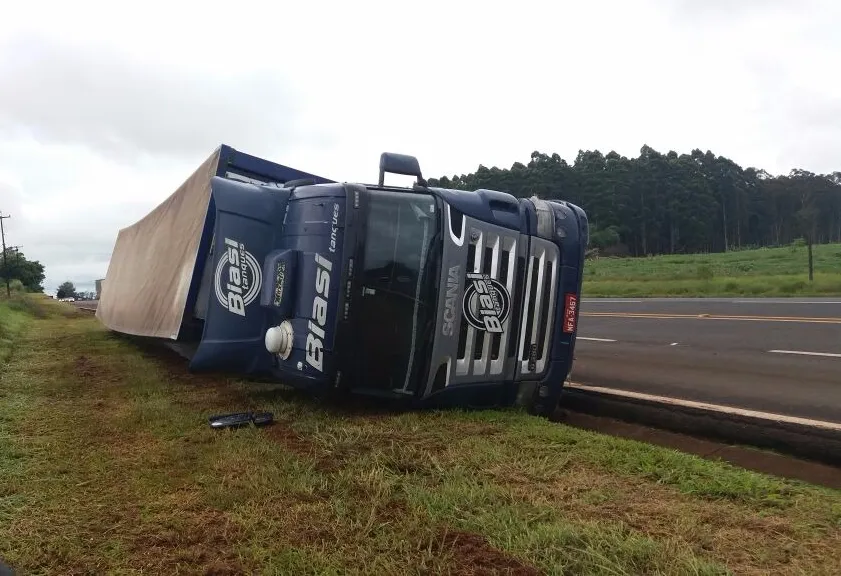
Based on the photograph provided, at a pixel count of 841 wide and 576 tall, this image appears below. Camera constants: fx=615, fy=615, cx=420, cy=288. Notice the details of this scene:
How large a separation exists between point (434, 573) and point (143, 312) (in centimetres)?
611

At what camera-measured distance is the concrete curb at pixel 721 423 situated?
12.4 feet

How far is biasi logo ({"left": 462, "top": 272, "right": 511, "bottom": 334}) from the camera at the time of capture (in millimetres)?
4383

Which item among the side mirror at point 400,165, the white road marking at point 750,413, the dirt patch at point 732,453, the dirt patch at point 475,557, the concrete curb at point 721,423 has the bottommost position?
the dirt patch at point 475,557

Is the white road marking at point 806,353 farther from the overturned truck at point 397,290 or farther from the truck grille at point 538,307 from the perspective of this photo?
the truck grille at point 538,307

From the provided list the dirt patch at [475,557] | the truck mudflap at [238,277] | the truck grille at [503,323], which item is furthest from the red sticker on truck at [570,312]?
the dirt patch at [475,557]

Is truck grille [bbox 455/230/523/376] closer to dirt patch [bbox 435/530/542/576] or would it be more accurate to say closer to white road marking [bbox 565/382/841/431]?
white road marking [bbox 565/382/841/431]

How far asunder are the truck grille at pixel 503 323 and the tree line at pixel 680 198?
4891 centimetres

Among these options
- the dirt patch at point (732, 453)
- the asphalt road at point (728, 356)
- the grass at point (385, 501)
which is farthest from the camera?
the asphalt road at point (728, 356)

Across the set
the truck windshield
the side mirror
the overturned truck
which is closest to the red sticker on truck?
the overturned truck

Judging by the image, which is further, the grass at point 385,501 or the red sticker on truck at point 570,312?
the red sticker on truck at point 570,312

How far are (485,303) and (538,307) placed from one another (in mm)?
493

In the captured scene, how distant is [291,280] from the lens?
4445mm

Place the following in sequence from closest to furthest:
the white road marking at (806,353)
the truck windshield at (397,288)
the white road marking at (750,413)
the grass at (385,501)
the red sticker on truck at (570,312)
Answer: the grass at (385,501)
the white road marking at (750,413)
the truck windshield at (397,288)
the red sticker on truck at (570,312)
the white road marking at (806,353)

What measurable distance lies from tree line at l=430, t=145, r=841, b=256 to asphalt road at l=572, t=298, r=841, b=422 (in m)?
41.8
